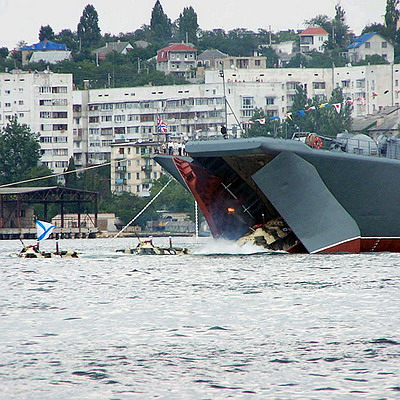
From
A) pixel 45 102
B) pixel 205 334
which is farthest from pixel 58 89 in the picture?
pixel 205 334

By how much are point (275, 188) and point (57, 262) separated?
39.8 feet

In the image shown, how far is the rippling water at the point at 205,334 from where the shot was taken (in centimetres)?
2153

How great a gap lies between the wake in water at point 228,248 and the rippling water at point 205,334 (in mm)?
7175

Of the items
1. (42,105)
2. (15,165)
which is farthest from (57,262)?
(42,105)

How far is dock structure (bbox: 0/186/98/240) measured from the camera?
11775 cm

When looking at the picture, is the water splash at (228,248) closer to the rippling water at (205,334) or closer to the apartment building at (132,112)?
the rippling water at (205,334)

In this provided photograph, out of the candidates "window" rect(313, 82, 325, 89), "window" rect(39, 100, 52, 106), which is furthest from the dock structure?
"window" rect(313, 82, 325, 89)

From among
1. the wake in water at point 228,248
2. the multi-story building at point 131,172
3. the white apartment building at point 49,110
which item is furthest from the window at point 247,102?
the wake in water at point 228,248

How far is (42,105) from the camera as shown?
549ft

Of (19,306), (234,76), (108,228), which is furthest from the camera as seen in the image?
(234,76)

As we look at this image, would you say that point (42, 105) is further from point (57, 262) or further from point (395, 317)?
point (395, 317)

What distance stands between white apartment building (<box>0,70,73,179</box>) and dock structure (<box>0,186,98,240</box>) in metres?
25.6

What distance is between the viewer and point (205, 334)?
90.3 feet

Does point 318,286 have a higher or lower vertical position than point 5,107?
lower
